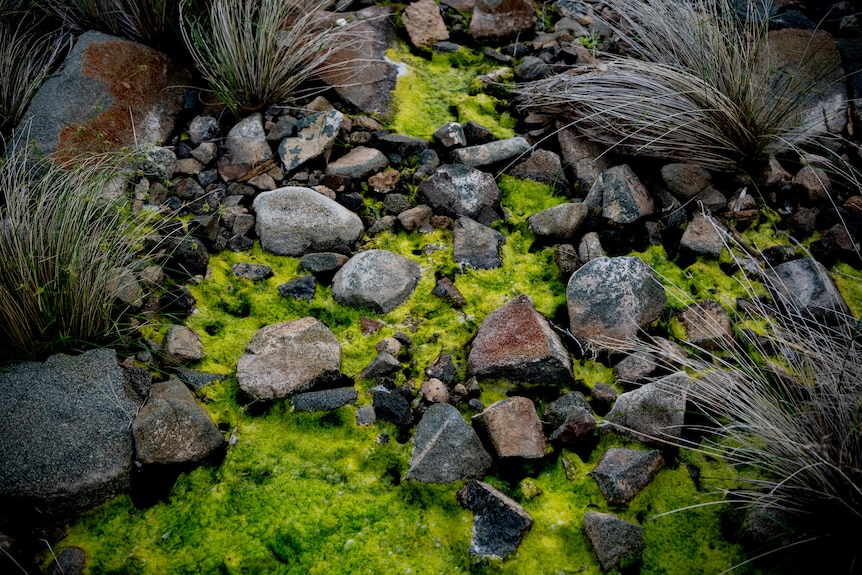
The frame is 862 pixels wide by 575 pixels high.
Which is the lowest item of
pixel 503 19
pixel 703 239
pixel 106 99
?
pixel 703 239

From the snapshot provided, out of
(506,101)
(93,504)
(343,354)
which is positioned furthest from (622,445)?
(506,101)

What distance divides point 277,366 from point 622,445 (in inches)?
48.9

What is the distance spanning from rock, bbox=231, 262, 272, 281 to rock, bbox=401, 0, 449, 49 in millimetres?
1807

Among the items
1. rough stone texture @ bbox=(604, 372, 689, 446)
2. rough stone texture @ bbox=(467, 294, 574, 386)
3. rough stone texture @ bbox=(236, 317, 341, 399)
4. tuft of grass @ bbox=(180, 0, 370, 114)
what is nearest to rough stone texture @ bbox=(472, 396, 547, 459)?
rough stone texture @ bbox=(467, 294, 574, 386)

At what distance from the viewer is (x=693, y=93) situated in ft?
8.74

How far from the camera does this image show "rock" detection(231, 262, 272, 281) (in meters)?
2.49

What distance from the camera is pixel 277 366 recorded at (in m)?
2.10

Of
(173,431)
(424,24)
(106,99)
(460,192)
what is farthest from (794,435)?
(106,99)

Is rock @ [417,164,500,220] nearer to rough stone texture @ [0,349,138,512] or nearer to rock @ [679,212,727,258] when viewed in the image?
rock @ [679,212,727,258]

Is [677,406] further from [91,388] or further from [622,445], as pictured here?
[91,388]

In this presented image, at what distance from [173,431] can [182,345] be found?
0.40 meters

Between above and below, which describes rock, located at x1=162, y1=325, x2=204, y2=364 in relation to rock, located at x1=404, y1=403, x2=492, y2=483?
above

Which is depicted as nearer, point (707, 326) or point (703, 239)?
point (707, 326)

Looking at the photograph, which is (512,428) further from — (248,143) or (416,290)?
(248,143)
